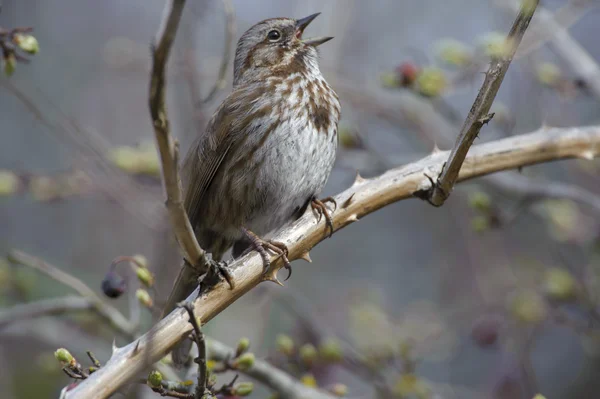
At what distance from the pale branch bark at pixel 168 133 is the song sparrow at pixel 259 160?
3.34ft

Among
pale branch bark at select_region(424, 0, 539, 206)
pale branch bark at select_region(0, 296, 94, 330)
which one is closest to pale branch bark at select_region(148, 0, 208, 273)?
pale branch bark at select_region(424, 0, 539, 206)

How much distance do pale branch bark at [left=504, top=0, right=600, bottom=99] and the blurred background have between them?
0.02m

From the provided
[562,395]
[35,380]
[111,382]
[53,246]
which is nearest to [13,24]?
[53,246]

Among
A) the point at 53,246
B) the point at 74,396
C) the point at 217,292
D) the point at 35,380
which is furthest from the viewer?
the point at 53,246

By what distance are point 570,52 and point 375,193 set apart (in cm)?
210

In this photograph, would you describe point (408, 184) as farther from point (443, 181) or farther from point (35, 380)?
point (35, 380)

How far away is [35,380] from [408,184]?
446cm

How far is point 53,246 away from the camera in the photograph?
27.0ft

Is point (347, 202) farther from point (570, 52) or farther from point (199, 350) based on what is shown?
point (570, 52)

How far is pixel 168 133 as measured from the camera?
1.78 m

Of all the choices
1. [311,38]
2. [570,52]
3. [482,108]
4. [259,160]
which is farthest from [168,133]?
[570,52]

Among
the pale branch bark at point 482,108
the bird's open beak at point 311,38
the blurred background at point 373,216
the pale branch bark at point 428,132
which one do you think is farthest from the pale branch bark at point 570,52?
the pale branch bark at point 482,108

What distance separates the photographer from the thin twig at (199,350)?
77.3 inches

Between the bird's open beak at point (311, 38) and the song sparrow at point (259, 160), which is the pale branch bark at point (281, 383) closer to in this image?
the song sparrow at point (259, 160)
